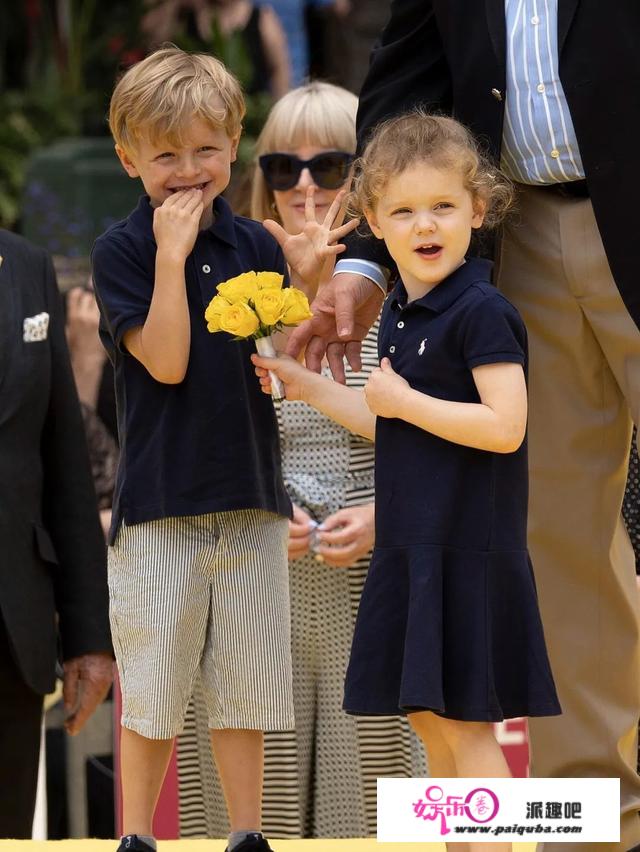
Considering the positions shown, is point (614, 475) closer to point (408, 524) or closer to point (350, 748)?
point (408, 524)

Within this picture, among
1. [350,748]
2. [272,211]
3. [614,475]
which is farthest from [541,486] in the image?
[272,211]

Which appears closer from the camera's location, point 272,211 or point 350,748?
point 350,748

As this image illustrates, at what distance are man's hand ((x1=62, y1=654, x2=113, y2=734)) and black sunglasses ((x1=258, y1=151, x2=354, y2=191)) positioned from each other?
1403mm

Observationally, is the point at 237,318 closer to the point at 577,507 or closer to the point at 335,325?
the point at 335,325

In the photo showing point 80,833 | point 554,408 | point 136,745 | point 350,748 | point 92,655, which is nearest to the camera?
point 136,745

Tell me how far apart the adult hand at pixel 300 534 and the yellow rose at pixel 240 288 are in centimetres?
136

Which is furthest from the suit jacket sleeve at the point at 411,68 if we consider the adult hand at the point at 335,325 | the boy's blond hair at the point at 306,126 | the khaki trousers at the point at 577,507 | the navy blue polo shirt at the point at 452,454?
the boy's blond hair at the point at 306,126


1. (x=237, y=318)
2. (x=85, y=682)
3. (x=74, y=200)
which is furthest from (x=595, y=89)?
(x=74, y=200)

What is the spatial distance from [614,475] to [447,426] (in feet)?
2.52

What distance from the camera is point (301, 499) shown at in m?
→ 4.04

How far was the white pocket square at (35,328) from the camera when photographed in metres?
3.44

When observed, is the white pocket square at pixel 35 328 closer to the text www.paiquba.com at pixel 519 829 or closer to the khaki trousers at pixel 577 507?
the khaki trousers at pixel 577 507

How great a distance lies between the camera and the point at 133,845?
2.67m

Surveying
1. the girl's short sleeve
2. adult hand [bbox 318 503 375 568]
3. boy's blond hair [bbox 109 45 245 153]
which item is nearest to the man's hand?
adult hand [bbox 318 503 375 568]
